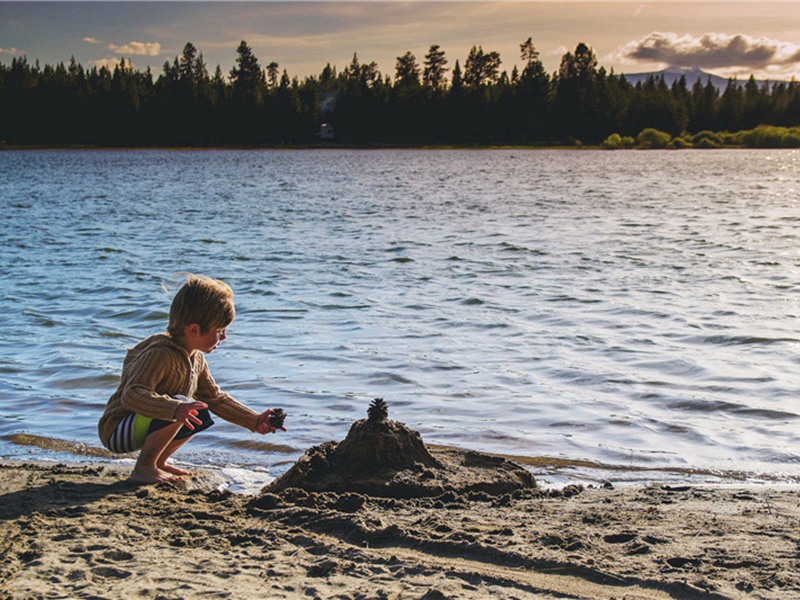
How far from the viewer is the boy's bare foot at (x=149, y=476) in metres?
4.55

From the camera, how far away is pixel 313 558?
10.8 ft

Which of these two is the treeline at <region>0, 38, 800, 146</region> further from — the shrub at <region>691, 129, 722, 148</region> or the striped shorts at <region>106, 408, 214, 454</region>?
the striped shorts at <region>106, 408, 214, 454</region>

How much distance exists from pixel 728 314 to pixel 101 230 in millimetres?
18146

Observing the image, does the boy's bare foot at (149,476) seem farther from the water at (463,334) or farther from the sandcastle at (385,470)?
the water at (463,334)

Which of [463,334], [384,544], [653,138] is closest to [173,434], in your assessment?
[384,544]

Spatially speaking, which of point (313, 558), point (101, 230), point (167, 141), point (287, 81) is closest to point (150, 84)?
point (167, 141)

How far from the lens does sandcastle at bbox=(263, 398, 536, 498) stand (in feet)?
14.3

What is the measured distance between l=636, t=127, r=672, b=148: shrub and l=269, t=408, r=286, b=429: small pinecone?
123 metres

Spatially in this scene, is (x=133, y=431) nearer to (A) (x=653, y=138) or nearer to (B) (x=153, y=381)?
(B) (x=153, y=381)

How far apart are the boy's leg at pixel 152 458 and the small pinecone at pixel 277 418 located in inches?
20.1

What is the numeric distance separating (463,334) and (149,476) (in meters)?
5.51

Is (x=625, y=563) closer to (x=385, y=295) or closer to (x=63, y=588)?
(x=63, y=588)

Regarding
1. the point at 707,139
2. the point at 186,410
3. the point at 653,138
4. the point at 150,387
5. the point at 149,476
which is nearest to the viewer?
the point at 186,410

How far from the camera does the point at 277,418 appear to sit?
4.39 metres
